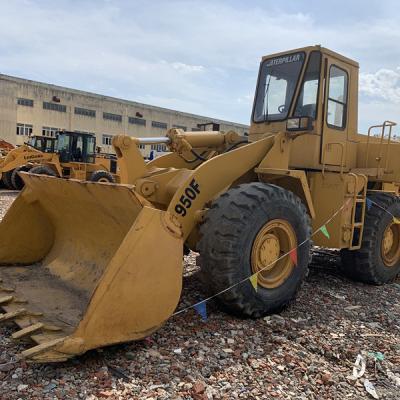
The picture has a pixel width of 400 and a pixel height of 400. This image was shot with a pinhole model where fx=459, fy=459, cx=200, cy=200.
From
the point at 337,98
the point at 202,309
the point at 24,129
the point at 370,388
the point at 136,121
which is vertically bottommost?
the point at 370,388

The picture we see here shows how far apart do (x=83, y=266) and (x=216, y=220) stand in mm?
1569

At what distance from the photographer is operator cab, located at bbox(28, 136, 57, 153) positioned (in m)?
18.6

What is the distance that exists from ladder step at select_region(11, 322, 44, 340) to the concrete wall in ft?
111

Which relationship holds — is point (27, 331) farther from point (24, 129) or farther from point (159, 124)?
point (159, 124)

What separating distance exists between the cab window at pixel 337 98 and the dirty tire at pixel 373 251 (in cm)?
113

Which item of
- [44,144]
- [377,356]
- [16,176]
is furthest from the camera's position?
[44,144]

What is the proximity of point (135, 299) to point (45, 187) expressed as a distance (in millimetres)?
2079

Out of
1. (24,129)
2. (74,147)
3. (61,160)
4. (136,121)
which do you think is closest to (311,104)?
(74,147)

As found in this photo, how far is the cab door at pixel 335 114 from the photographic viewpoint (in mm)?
5629

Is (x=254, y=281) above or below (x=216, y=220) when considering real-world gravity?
below

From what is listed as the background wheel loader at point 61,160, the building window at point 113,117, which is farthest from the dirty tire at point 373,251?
the building window at point 113,117

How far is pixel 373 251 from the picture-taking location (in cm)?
586

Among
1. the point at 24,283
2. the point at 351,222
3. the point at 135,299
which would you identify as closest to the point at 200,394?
the point at 135,299

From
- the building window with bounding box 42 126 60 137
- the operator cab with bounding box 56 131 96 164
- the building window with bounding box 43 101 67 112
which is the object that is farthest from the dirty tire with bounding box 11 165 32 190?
the building window with bounding box 43 101 67 112
